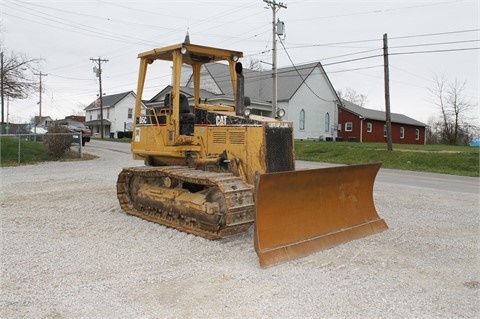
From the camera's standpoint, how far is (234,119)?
6871 millimetres

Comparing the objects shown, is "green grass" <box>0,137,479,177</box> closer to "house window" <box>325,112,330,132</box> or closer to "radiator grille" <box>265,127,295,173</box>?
"radiator grille" <box>265,127,295,173</box>

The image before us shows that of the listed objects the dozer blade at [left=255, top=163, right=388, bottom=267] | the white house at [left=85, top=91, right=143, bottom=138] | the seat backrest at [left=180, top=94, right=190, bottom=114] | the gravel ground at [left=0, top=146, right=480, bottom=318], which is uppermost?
the white house at [left=85, top=91, right=143, bottom=138]

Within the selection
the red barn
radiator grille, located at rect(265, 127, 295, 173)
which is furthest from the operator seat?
the red barn

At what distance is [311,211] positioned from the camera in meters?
6.07

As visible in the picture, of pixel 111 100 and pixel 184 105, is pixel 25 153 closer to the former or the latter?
pixel 184 105

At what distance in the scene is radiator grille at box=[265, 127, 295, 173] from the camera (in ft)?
21.3

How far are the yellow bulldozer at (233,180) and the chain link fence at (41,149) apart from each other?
12.9 m

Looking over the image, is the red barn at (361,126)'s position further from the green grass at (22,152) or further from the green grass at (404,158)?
the green grass at (22,152)

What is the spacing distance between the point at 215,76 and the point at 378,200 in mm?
29601

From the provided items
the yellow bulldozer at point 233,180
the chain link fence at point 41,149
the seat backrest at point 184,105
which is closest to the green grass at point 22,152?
Result: the chain link fence at point 41,149

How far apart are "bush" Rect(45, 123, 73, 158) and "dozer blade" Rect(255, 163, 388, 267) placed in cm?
1661

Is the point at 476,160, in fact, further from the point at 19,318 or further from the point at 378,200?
the point at 19,318

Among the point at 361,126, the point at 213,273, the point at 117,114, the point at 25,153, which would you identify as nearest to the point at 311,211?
the point at 213,273

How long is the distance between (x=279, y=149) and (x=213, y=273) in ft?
8.02
